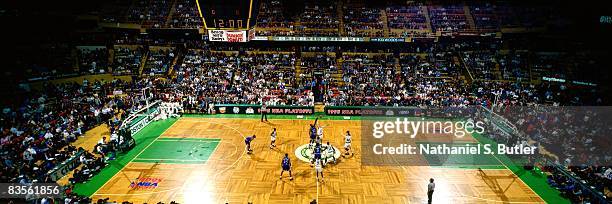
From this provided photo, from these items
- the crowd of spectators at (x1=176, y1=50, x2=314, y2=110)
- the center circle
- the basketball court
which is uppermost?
the crowd of spectators at (x1=176, y1=50, x2=314, y2=110)

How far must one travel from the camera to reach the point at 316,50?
36.2 metres

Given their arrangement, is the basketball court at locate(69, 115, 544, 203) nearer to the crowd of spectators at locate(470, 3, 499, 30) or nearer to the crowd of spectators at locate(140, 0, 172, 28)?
the crowd of spectators at locate(140, 0, 172, 28)

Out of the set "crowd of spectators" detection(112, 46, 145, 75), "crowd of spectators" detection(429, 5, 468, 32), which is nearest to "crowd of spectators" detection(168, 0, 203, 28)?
"crowd of spectators" detection(112, 46, 145, 75)

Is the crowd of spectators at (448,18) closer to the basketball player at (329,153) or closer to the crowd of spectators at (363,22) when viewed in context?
the crowd of spectators at (363,22)

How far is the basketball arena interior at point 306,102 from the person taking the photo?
15359 millimetres

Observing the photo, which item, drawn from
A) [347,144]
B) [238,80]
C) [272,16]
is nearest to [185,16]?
[272,16]

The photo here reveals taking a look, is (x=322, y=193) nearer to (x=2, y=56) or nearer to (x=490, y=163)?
(x=490, y=163)

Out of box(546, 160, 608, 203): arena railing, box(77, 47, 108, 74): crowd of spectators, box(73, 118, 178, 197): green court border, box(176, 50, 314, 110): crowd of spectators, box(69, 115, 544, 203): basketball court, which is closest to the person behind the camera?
box(546, 160, 608, 203): arena railing

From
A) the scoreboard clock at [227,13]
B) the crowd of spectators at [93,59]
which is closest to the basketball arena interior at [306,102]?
the scoreboard clock at [227,13]

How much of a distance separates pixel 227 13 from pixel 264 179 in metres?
7.46

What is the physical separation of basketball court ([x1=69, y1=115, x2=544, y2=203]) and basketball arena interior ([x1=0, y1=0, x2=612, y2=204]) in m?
0.10

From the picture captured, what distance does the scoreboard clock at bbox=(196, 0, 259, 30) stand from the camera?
15422 millimetres

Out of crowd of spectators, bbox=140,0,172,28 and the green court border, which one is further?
crowd of spectators, bbox=140,0,172,28

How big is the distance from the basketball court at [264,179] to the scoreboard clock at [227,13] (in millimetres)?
6581
